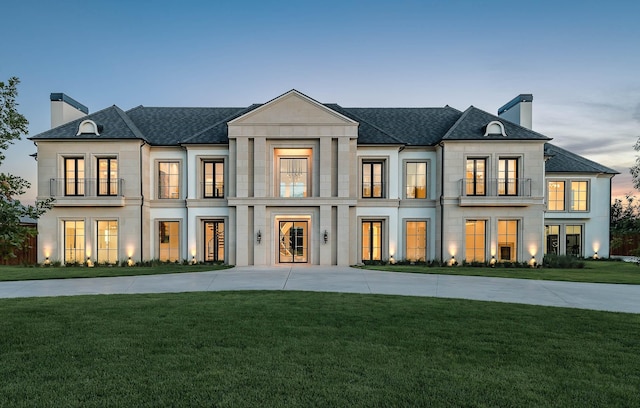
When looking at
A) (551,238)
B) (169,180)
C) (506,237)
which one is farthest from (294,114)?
(551,238)

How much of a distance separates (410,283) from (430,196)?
9407 mm

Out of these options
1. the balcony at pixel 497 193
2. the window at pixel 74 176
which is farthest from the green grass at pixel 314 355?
the window at pixel 74 176

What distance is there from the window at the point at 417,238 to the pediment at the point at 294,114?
265 inches

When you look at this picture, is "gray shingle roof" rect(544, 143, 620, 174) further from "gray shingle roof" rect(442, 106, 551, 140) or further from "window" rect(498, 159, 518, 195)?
→ "window" rect(498, 159, 518, 195)

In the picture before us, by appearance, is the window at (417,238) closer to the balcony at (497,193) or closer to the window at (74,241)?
the balcony at (497,193)

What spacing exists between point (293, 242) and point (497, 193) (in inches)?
450

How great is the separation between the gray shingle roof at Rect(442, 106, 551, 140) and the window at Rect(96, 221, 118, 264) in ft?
60.9

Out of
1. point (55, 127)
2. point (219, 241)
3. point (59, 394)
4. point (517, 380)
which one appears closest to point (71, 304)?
point (59, 394)

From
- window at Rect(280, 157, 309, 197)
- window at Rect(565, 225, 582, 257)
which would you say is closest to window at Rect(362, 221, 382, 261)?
window at Rect(280, 157, 309, 197)

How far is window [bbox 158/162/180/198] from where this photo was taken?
21312mm

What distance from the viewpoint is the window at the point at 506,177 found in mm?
20812

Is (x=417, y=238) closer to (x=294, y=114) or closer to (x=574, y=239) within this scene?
(x=294, y=114)

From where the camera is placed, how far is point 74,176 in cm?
2055

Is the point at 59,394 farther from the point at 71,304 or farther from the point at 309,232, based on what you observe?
the point at 309,232
